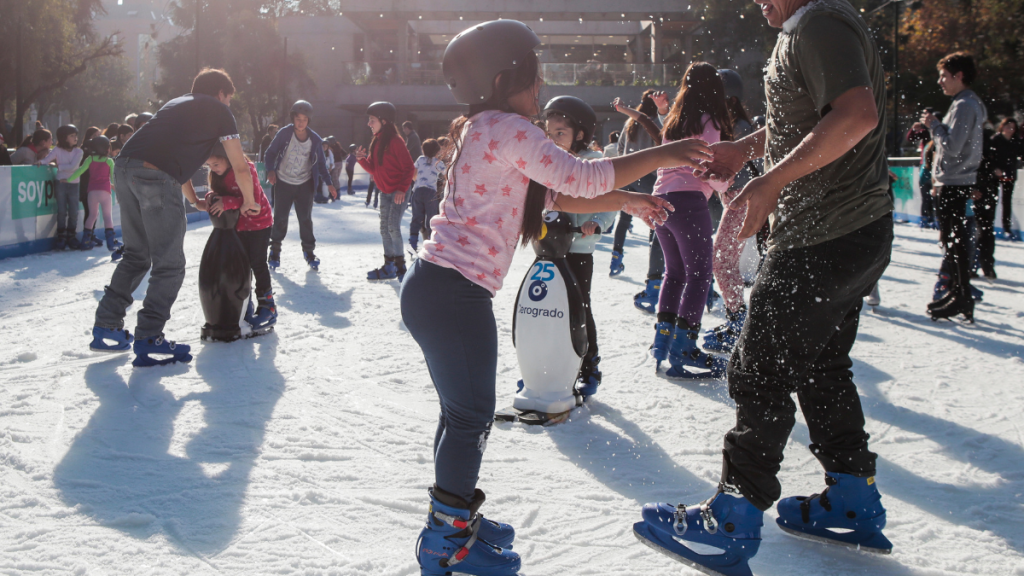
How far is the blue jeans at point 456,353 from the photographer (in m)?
2.00

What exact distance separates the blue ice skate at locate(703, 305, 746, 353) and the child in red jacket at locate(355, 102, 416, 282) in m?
3.85

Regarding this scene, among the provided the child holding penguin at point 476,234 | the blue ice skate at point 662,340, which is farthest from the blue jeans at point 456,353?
the blue ice skate at point 662,340

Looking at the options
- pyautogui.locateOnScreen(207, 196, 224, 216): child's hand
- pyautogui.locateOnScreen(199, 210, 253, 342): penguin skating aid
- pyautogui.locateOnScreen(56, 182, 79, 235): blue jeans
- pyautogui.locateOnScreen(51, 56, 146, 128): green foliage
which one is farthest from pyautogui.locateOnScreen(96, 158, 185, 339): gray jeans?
pyautogui.locateOnScreen(51, 56, 146, 128): green foliage

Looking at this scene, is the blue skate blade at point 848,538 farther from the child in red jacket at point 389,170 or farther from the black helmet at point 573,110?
the child in red jacket at point 389,170

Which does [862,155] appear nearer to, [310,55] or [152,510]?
[152,510]

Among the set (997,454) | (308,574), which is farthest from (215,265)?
(997,454)

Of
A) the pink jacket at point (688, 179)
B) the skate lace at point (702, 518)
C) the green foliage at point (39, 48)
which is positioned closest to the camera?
the skate lace at point (702, 518)

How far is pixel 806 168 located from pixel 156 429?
9.73 ft

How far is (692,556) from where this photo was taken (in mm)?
2121

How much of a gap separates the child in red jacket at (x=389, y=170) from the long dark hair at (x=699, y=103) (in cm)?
425

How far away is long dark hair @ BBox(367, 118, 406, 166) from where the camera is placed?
779cm

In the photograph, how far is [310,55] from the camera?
46531 millimetres

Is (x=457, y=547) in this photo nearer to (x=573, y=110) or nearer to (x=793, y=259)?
(x=793, y=259)

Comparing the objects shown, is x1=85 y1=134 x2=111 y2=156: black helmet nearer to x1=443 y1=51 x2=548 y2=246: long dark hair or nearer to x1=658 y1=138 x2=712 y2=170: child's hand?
x1=443 y1=51 x2=548 y2=246: long dark hair
